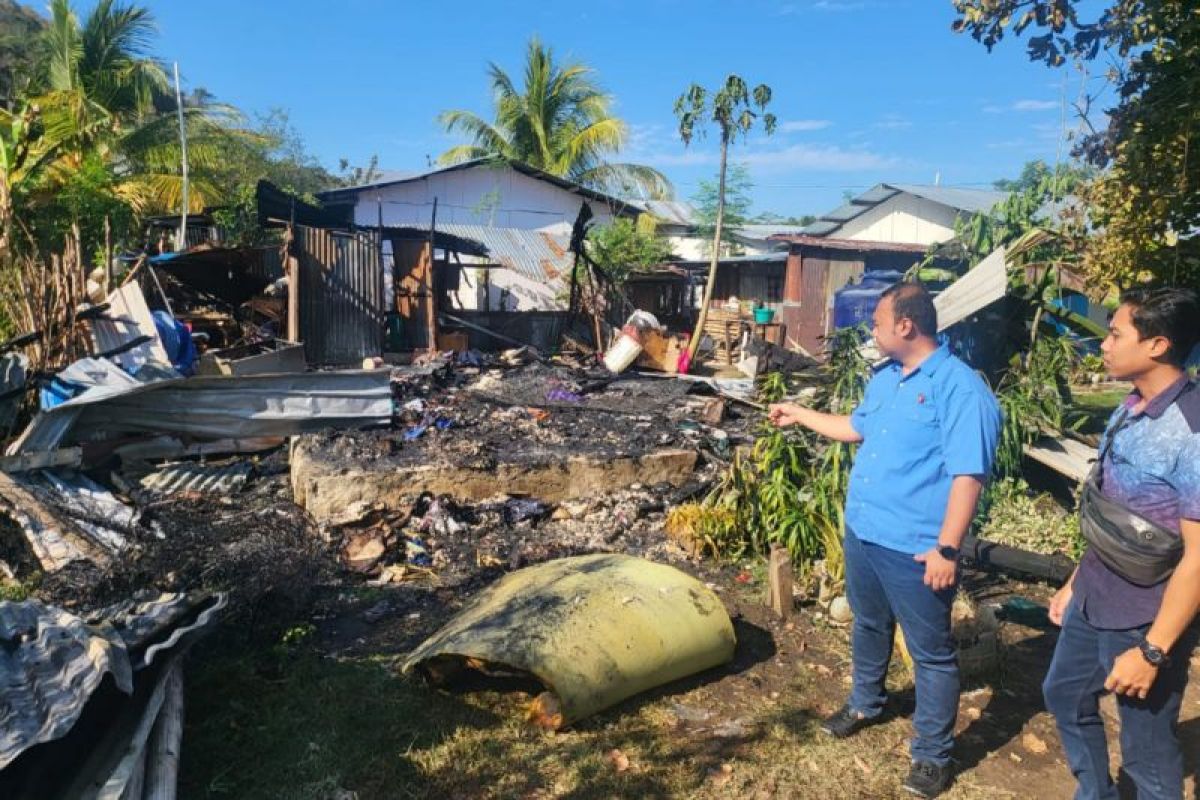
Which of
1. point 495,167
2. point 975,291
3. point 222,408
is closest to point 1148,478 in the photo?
point 975,291

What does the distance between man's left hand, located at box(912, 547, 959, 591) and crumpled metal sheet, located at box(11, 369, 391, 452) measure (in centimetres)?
568

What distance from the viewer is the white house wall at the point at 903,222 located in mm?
25297

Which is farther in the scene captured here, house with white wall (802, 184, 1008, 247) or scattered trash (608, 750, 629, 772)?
house with white wall (802, 184, 1008, 247)

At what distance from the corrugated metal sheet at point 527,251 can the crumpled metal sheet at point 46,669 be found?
53.0 feet

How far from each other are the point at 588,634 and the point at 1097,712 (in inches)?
71.0

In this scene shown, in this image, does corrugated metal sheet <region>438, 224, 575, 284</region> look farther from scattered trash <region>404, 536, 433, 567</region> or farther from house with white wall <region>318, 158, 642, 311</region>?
scattered trash <region>404, 536, 433, 567</region>

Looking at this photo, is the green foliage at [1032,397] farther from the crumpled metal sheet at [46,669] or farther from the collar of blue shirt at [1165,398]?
the crumpled metal sheet at [46,669]

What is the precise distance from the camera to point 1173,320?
2.19m

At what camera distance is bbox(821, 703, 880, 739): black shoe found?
321 centimetres

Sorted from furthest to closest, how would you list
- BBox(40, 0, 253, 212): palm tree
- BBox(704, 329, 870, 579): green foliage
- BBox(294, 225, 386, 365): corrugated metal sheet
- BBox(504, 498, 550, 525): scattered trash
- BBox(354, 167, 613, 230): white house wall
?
1. BBox(354, 167, 613, 230): white house wall
2. BBox(40, 0, 253, 212): palm tree
3. BBox(294, 225, 386, 365): corrugated metal sheet
4. BBox(504, 498, 550, 525): scattered trash
5. BBox(704, 329, 870, 579): green foliage

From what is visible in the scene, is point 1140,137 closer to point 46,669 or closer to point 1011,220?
point 1011,220

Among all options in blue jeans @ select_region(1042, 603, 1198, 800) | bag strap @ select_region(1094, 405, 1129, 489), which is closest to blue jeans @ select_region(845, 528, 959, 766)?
blue jeans @ select_region(1042, 603, 1198, 800)

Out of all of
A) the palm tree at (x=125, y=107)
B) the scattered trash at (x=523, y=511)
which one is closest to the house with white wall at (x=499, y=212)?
the palm tree at (x=125, y=107)

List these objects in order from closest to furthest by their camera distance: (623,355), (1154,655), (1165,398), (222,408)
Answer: (1154,655) < (1165,398) < (222,408) < (623,355)
